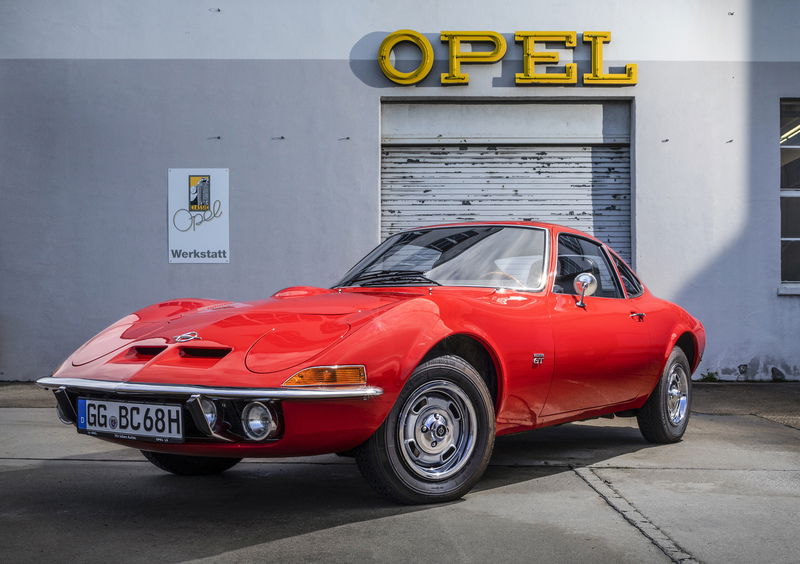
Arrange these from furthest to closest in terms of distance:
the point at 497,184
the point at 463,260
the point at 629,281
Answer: the point at 497,184
the point at 629,281
the point at 463,260

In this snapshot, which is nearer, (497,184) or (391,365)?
(391,365)

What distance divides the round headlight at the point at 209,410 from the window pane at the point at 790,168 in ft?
31.8

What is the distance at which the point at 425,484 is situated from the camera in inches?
140

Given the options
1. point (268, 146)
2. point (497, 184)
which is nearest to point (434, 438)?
point (497, 184)

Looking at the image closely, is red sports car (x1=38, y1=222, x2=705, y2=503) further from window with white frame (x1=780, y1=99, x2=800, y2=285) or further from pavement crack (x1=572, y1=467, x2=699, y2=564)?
window with white frame (x1=780, y1=99, x2=800, y2=285)

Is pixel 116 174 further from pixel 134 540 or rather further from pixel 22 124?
pixel 134 540

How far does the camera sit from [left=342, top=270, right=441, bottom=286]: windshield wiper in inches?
167

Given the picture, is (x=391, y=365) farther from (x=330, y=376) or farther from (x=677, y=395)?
(x=677, y=395)

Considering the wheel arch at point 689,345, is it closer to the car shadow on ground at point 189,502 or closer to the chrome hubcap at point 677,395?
the chrome hubcap at point 677,395

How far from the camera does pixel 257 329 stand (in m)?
3.45

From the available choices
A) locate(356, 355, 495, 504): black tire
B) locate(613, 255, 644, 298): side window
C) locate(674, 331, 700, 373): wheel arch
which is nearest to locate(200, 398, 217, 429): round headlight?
locate(356, 355, 495, 504): black tire

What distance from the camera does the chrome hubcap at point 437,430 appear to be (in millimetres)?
3512

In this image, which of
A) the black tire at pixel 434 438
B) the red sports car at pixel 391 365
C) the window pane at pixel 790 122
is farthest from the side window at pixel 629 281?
the window pane at pixel 790 122

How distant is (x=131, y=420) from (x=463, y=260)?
187 centimetres
